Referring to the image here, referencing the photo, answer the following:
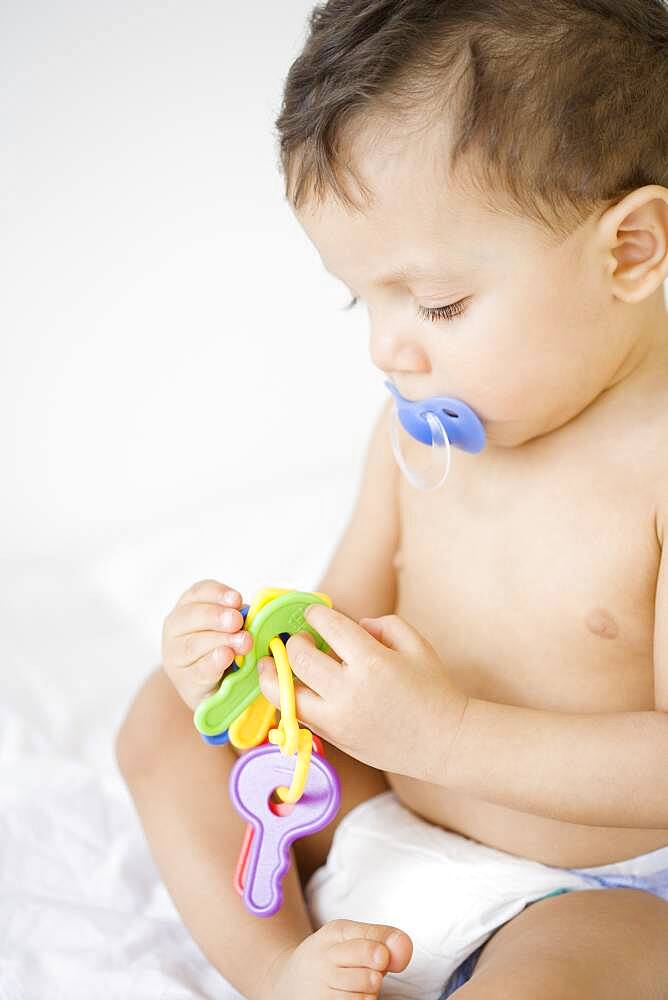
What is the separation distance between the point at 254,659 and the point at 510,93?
0.45 metres

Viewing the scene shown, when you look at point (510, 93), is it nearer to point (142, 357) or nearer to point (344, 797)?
point (344, 797)

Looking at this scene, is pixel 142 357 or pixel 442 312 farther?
pixel 142 357

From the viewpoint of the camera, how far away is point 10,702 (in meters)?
1.36

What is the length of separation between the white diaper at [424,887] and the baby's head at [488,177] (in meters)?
0.37

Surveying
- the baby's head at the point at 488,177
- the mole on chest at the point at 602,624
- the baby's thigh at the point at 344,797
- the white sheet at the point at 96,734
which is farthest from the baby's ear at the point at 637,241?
the white sheet at the point at 96,734

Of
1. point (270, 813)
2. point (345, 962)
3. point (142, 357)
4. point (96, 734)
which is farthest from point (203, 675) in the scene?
point (142, 357)

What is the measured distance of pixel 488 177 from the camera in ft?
2.80

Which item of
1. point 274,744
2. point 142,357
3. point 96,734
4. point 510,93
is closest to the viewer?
point 510,93

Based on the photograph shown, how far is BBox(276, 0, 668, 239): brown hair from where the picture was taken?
843 millimetres

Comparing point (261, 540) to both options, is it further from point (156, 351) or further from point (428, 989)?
point (428, 989)

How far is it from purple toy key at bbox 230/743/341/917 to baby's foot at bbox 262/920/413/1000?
64 mm

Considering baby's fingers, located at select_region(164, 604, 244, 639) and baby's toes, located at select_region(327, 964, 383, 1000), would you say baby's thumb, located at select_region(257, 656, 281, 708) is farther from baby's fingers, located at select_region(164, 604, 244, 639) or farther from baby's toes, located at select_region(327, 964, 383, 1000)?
baby's toes, located at select_region(327, 964, 383, 1000)

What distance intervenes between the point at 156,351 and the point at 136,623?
504 mm

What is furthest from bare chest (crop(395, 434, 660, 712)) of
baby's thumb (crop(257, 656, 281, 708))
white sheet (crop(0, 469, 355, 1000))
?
white sheet (crop(0, 469, 355, 1000))
